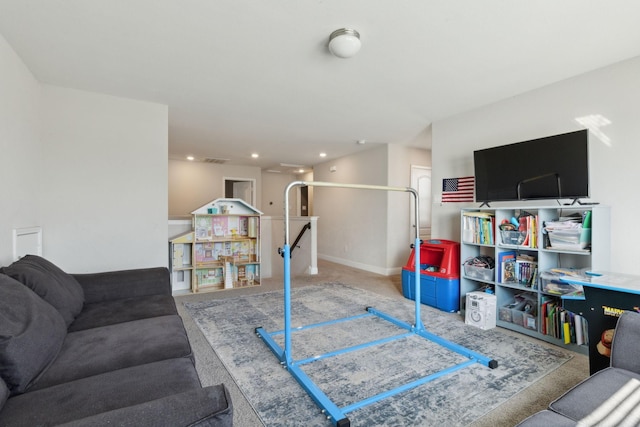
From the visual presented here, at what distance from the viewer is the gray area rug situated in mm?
1732

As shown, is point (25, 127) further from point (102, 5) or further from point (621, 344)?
point (621, 344)

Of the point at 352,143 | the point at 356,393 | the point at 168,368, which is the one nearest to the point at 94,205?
the point at 168,368

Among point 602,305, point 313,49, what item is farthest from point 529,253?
point 313,49

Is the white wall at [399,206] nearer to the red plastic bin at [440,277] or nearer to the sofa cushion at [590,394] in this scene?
the red plastic bin at [440,277]

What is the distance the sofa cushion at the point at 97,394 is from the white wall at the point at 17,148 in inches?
67.7

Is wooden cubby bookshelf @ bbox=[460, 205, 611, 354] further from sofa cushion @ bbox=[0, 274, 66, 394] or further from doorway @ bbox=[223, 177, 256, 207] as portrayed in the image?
doorway @ bbox=[223, 177, 256, 207]

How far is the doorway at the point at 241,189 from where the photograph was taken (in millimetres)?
8445

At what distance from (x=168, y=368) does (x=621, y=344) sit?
2.19 meters

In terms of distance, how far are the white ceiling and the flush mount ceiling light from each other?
0.06m

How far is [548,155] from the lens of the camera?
9.25ft

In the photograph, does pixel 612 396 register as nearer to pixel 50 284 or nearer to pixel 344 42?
pixel 344 42

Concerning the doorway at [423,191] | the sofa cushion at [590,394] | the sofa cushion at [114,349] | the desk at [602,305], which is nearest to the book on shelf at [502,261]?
the desk at [602,305]

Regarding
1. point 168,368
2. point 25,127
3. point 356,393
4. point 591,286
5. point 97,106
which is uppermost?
point 97,106

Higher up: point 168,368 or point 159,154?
point 159,154
